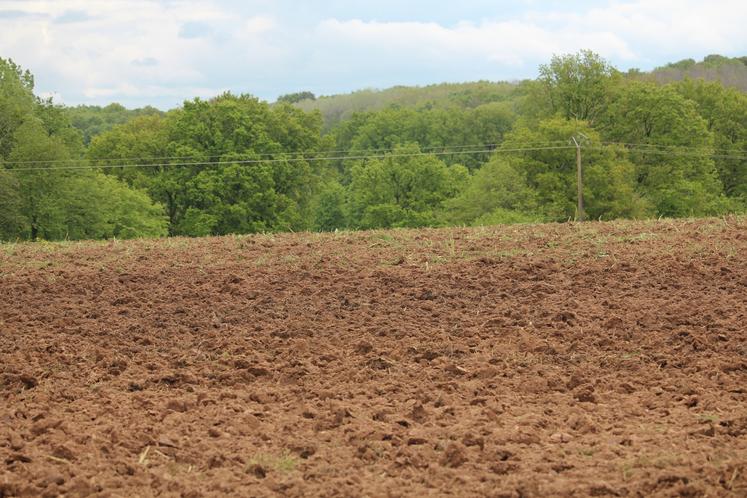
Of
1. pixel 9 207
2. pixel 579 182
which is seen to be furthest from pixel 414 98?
pixel 9 207

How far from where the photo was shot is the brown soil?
5918mm

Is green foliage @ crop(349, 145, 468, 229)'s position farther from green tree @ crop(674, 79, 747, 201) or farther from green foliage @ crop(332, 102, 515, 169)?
green foliage @ crop(332, 102, 515, 169)

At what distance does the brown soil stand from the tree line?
37786 millimetres

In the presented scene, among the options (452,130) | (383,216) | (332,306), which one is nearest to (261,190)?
(383,216)

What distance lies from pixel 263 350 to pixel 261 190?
4587cm

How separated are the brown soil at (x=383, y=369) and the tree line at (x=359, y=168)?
3779cm

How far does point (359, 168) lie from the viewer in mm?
66500

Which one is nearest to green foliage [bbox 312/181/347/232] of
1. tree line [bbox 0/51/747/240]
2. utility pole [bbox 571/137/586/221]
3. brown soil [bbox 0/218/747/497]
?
tree line [bbox 0/51/747/240]

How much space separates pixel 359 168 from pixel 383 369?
58.3 m

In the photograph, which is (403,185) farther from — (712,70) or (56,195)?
(712,70)

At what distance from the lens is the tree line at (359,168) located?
169ft

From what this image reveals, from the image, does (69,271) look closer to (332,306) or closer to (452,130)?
(332,306)

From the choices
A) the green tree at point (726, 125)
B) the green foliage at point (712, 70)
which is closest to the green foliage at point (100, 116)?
the green tree at point (726, 125)

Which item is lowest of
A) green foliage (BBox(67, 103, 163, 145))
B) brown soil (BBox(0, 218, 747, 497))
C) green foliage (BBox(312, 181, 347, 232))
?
green foliage (BBox(312, 181, 347, 232))
